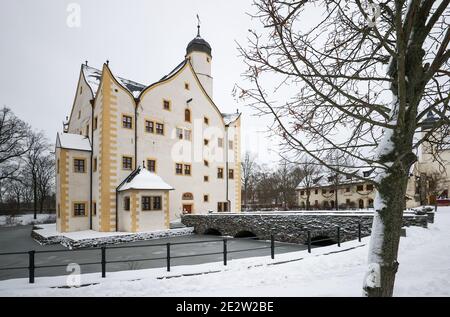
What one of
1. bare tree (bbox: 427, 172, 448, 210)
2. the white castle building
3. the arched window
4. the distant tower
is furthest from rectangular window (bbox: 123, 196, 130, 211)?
bare tree (bbox: 427, 172, 448, 210)

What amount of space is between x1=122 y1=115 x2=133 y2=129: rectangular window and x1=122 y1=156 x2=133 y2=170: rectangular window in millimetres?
2882

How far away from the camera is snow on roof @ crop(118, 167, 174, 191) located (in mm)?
22531

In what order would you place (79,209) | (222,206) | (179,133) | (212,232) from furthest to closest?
(222,206)
(179,133)
(212,232)
(79,209)

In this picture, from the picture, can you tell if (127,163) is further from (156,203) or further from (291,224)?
(291,224)

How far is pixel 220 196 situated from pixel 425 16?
29.3 metres

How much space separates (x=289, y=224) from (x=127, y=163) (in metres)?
15.3

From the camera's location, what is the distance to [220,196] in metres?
32.3

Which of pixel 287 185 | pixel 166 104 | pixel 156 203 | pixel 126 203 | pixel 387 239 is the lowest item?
pixel 156 203

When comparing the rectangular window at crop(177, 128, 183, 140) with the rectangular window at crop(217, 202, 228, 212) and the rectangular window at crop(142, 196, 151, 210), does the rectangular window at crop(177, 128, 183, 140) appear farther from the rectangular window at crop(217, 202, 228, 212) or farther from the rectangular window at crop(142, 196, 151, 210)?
the rectangular window at crop(217, 202, 228, 212)

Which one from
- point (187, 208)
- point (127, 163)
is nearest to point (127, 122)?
point (127, 163)

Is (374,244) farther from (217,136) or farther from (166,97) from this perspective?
(217,136)

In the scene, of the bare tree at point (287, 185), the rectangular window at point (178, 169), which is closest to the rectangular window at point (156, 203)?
the rectangular window at point (178, 169)

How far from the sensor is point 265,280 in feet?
23.0
